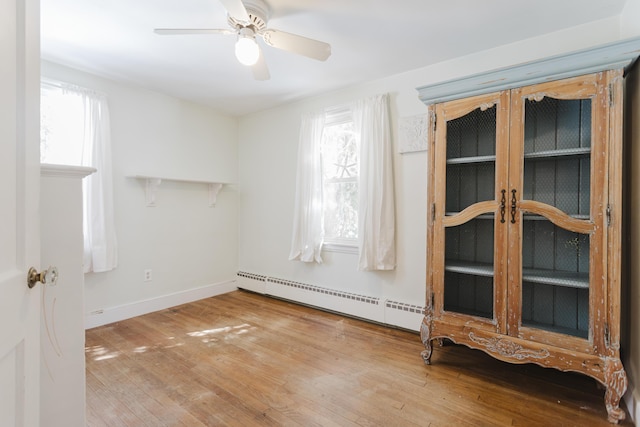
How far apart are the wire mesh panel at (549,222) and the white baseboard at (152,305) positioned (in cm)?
342

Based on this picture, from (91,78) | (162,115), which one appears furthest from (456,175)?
(91,78)

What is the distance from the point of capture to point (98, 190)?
2949mm

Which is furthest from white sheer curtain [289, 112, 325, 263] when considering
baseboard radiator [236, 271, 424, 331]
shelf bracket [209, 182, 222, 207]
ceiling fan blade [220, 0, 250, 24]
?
ceiling fan blade [220, 0, 250, 24]

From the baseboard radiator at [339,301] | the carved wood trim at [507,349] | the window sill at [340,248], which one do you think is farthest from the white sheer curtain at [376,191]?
the carved wood trim at [507,349]

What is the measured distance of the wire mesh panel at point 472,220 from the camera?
215cm

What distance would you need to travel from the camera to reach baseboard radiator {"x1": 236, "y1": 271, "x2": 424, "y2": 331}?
9.60ft

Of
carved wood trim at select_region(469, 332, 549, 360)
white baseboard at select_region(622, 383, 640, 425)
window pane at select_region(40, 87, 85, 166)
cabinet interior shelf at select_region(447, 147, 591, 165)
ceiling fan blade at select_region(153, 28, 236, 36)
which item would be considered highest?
ceiling fan blade at select_region(153, 28, 236, 36)

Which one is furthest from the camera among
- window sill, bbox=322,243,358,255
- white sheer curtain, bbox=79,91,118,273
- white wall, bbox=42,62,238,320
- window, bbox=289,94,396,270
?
window sill, bbox=322,243,358,255

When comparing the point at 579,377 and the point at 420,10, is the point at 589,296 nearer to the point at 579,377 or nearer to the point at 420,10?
the point at 579,377

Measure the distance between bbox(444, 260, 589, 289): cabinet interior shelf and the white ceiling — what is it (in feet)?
5.55

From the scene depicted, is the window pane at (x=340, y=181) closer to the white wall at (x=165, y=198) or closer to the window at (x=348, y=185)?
the window at (x=348, y=185)

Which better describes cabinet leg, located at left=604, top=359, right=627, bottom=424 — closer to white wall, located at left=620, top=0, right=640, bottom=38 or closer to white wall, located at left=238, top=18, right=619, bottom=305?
white wall, located at left=238, top=18, right=619, bottom=305

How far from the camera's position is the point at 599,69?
1733 millimetres

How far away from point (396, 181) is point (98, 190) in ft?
9.32
